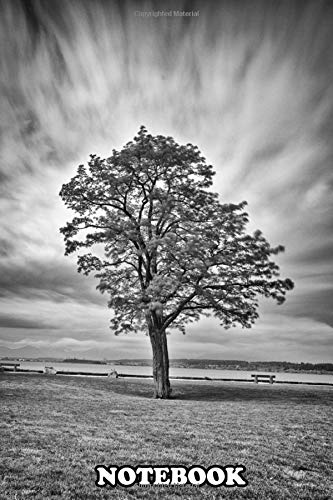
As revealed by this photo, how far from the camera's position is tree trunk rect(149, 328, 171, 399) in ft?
71.0

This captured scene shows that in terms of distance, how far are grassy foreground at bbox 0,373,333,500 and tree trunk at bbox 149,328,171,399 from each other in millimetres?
4935

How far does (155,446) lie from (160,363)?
13155mm

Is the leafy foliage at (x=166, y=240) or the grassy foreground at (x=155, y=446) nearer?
the grassy foreground at (x=155, y=446)

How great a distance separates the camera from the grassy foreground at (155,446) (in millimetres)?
6547

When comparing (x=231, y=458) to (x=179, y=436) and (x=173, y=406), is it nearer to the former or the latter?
(x=179, y=436)

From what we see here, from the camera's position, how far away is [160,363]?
872 inches

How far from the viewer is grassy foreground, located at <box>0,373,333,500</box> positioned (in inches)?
258

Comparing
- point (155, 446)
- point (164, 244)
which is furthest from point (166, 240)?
point (155, 446)

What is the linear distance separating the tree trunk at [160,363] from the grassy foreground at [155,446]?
194 inches

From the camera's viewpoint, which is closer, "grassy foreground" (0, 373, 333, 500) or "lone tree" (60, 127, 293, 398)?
"grassy foreground" (0, 373, 333, 500)

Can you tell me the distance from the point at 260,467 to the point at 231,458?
2.42 ft

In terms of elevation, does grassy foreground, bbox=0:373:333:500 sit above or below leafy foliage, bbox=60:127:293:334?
below

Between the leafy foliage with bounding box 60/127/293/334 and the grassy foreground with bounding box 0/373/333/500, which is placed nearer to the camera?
the grassy foreground with bounding box 0/373/333/500

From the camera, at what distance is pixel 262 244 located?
20.3 m
